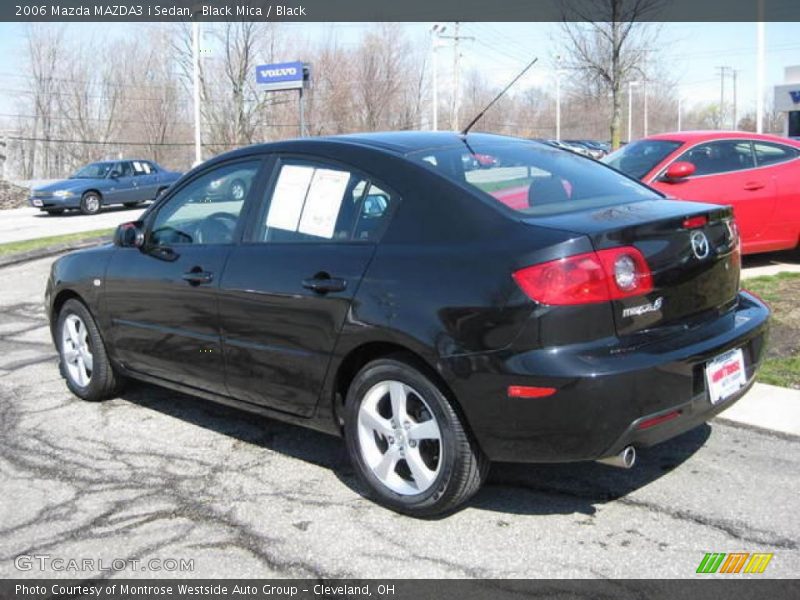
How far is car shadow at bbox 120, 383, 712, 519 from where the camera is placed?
372 centimetres

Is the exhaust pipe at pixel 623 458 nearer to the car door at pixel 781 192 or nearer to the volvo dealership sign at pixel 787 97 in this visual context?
the car door at pixel 781 192

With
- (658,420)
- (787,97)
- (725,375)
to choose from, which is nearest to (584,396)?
(658,420)

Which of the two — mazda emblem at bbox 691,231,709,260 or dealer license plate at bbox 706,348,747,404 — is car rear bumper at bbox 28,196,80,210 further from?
dealer license plate at bbox 706,348,747,404

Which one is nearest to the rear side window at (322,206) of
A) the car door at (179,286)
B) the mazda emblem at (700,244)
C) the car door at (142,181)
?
the car door at (179,286)

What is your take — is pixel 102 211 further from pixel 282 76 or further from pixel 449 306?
pixel 449 306

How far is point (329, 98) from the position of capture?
4816cm

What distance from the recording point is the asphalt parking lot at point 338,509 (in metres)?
3.21

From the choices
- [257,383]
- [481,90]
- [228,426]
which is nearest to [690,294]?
[257,383]

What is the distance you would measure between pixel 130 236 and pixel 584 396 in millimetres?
3101

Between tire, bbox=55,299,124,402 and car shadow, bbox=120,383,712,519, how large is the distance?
660mm

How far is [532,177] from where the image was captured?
12.9 feet

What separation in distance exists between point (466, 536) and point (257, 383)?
135 cm

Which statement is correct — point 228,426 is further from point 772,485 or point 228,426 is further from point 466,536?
point 772,485

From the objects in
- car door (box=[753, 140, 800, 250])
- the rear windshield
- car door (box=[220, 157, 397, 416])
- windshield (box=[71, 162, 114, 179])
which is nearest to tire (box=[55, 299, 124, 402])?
car door (box=[220, 157, 397, 416])
